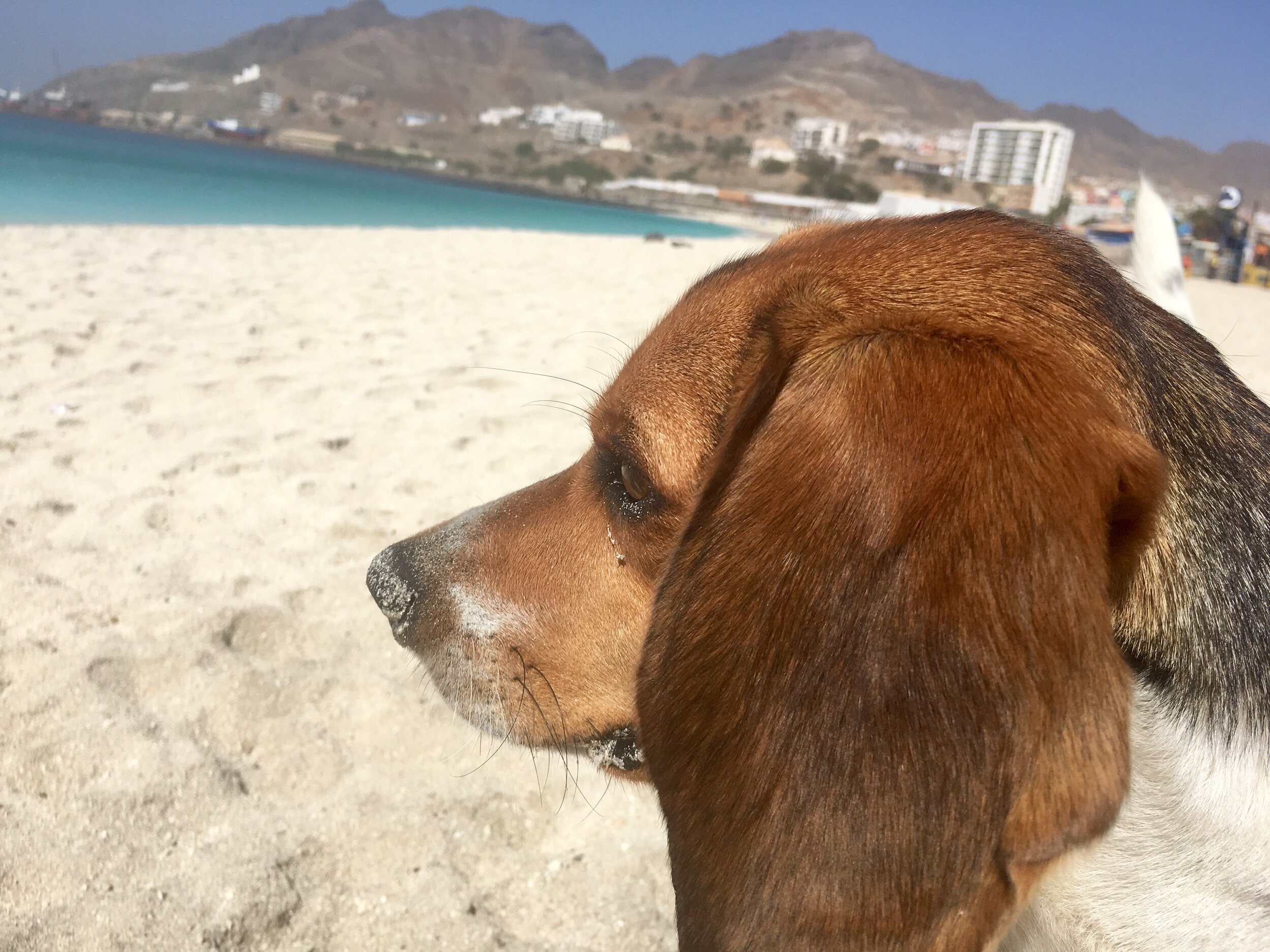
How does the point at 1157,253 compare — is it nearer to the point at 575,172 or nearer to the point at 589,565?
the point at 589,565

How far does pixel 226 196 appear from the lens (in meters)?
28.8

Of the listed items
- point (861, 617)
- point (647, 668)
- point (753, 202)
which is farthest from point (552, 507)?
point (753, 202)

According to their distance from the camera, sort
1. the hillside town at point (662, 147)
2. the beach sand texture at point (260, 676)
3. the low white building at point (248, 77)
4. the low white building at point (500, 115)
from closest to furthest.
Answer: the beach sand texture at point (260, 676), the hillside town at point (662, 147), the low white building at point (500, 115), the low white building at point (248, 77)

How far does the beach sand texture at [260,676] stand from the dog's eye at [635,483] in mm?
1341

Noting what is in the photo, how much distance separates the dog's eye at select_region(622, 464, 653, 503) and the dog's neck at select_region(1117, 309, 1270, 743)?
0.81 m

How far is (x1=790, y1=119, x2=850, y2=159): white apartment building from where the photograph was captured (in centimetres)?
12910

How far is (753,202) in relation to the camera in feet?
252

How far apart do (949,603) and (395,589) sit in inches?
55.0

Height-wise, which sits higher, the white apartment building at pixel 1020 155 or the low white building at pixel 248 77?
the low white building at pixel 248 77

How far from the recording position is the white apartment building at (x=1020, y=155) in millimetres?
106625

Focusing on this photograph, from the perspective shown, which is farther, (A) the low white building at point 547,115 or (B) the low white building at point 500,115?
(B) the low white building at point 500,115

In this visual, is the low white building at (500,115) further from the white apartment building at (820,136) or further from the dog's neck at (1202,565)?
the dog's neck at (1202,565)

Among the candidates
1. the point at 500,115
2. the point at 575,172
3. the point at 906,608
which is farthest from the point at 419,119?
the point at 906,608

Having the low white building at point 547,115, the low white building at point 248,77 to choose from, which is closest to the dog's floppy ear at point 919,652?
the low white building at point 547,115
